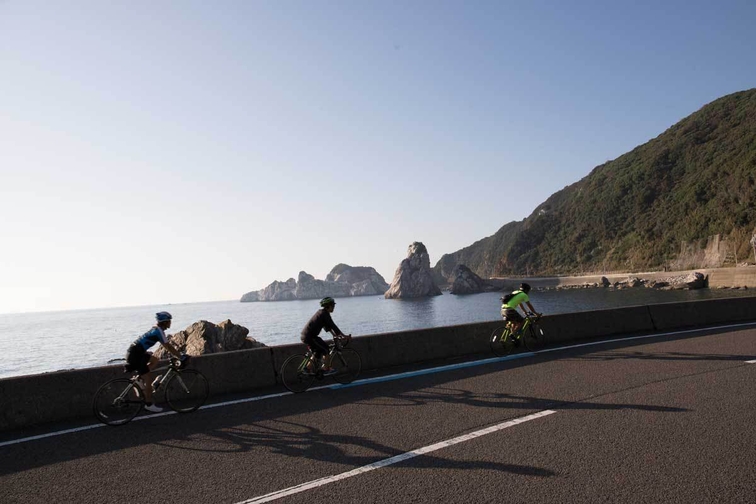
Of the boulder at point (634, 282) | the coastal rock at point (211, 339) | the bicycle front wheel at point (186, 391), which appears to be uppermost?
the bicycle front wheel at point (186, 391)

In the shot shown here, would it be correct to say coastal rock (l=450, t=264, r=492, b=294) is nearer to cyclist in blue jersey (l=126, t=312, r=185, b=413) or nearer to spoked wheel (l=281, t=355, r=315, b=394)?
spoked wheel (l=281, t=355, r=315, b=394)

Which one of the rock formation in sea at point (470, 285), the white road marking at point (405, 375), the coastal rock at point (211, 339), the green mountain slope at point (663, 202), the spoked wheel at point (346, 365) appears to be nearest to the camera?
the white road marking at point (405, 375)

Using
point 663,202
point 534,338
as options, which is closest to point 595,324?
point 534,338

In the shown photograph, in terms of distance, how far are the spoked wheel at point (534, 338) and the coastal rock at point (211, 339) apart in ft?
53.4

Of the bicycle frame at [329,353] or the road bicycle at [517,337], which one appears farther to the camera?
the road bicycle at [517,337]

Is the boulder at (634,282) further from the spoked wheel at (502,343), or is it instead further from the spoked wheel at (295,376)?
the spoked wheel at (295,376)

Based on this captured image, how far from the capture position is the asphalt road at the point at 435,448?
14.2 ft

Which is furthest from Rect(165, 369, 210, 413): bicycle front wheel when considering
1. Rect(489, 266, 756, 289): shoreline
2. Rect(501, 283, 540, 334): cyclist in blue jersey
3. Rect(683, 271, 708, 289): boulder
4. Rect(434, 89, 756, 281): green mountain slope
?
Rect(434, 89, 756, 281): green mountain slope

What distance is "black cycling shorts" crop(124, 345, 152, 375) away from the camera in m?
7.48

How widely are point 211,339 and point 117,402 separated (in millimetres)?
19221

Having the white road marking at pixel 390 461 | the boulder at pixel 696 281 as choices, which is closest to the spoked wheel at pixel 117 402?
the white road marking at pixel 390 461

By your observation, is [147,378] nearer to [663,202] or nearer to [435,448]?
[435,448]

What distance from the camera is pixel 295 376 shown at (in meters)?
9.17

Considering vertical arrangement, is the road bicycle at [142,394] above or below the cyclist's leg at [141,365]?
below
